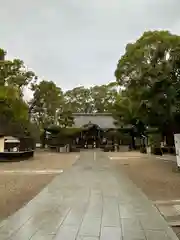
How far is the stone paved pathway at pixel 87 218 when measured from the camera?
176 inches

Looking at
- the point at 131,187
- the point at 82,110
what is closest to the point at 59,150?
the point at 82,110

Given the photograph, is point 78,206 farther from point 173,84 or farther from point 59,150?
point 59,150

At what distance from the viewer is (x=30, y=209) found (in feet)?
20.6

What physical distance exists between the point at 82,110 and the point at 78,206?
49.8m

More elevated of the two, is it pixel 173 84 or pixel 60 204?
pixel 173 84

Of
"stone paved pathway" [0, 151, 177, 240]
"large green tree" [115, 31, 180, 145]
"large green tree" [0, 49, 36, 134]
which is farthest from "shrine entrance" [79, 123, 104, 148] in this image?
"stone paved pathway" [0, 151, 177, 240]

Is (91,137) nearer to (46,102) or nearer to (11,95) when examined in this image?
(46,102)

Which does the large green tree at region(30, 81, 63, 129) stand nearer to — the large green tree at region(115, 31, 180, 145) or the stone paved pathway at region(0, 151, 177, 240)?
the large green tree at region(115, 31, 180, 145)

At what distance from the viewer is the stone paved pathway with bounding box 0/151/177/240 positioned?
448cm

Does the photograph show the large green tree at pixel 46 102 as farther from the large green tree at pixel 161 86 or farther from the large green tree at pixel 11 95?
the large green tree at pixel 161 86

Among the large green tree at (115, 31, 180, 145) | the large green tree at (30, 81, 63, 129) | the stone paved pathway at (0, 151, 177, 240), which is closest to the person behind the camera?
the stone paved pathway at (0, 151, 177, 240)

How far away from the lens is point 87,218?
5.47 m

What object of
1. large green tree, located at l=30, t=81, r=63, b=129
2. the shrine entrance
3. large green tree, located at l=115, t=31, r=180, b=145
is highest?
large green tree, located at l=30, t=81, r=63, b=129

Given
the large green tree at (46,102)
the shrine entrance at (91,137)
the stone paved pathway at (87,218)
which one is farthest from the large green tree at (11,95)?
the stone paved pathway at (87,218)
